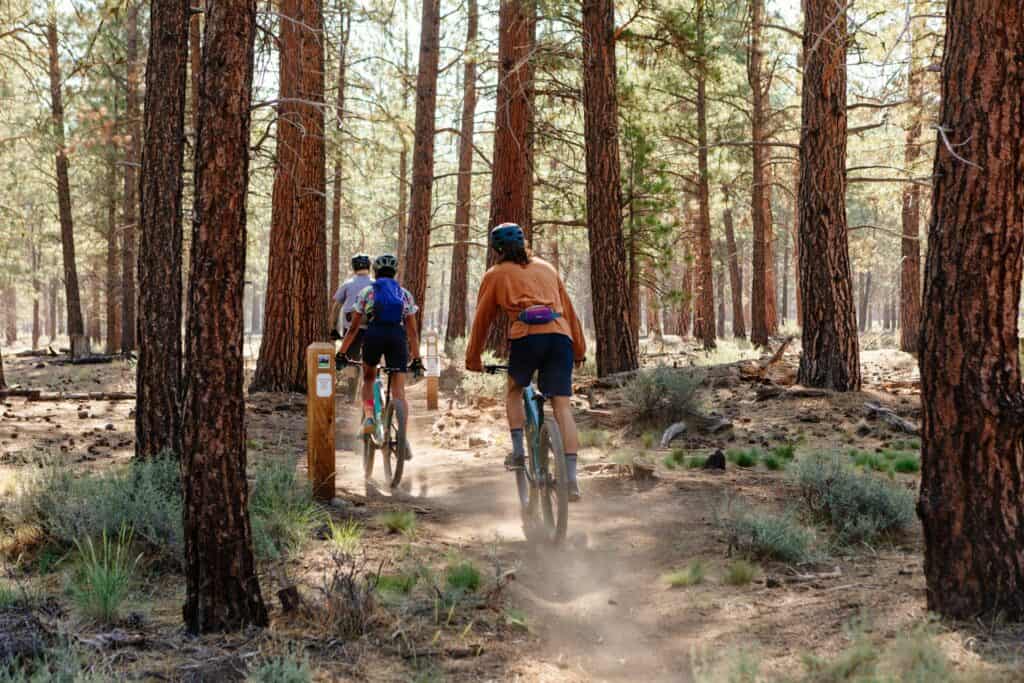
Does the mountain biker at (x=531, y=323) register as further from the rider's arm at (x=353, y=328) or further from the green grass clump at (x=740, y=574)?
the rider's arm at (x=353, y=328)

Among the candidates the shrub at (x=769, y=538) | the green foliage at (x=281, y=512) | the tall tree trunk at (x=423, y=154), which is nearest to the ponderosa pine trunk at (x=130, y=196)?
the tall tree trunk at (x=423, y=154)

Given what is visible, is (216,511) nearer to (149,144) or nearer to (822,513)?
(149,144)

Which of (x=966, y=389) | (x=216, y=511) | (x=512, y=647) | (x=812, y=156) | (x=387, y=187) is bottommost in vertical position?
(x=512, y=647)

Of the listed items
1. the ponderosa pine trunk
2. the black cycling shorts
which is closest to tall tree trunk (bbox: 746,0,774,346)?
the ponderosa pine trunk

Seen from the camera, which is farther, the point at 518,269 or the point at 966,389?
the point at 518,269

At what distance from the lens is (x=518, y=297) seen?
6195mm

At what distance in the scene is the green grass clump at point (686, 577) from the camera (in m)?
5.26

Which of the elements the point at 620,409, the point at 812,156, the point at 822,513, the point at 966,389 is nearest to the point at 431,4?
the point at 812,156

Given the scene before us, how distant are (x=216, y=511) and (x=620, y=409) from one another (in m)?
7.78

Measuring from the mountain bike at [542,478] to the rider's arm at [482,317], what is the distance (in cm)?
14

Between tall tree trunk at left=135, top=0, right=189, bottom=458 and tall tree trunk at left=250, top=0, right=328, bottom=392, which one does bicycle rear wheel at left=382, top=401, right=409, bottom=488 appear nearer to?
tall tree trunk at left=135, top=0, right=189, bottom=458

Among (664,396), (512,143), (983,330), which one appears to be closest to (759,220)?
(512,143)

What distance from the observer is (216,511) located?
4.10m

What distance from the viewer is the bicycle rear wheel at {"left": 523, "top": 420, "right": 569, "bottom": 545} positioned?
19.9 feet
